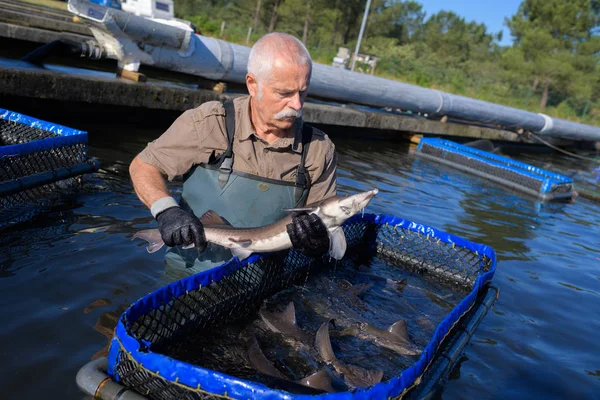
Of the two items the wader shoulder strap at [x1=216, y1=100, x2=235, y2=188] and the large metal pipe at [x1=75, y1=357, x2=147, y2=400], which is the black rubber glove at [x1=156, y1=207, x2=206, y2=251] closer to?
the wader shoulder strap at [x1=216, y1=100, x2=235, y2=188]

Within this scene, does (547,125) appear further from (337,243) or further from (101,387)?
(101,387)

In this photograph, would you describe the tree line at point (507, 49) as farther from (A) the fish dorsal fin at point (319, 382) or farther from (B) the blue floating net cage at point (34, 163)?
(A) the fish dorsal fin at point (319, 382)

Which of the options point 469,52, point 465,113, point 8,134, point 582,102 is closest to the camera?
point 8,134

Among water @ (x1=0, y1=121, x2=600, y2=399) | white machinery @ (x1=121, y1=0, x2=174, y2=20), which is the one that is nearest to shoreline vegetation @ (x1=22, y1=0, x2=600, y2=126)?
white machinery @ (x1=121, y1=0, x2=174, y2=20)

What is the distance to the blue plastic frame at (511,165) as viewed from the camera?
11.1 metres

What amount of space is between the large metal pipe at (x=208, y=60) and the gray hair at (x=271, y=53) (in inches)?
214

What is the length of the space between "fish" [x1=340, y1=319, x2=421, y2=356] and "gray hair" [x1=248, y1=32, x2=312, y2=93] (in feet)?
6.59

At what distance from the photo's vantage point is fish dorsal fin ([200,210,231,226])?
349 centimetres

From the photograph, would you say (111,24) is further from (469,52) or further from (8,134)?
(469,52)

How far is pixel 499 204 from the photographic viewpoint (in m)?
10.0

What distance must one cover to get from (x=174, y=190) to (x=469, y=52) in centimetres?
8079

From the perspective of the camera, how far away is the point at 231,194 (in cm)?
371

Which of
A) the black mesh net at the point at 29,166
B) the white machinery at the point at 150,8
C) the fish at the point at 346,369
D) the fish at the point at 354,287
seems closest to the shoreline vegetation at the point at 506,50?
the white machinery at the point at 150,8

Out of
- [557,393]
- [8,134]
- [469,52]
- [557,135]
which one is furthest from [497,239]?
[469,52]
